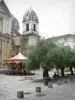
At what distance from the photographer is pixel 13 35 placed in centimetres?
5500

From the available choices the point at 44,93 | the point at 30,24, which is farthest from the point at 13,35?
the point at 44,93

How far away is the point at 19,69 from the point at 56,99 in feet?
77.4

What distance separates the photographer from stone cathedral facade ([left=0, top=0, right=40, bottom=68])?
1639 inches

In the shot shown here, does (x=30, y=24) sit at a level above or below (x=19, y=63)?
above

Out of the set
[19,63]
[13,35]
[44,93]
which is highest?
[13,35]

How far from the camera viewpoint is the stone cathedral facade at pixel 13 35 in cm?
4162

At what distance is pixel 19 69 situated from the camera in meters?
33.6

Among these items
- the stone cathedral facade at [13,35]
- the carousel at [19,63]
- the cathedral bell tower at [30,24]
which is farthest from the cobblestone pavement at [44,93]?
the cathedral bell tower at [30,24]

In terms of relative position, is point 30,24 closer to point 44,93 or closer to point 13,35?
point 13,35

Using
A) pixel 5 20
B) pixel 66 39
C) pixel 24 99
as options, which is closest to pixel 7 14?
pixel 5 20

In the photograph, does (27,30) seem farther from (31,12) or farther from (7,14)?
(7,14)

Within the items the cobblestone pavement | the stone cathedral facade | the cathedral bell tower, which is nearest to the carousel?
the stone cathedral facade

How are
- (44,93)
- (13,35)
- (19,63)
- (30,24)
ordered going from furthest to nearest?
(30,24), (13,35), (19,63), (44,93)

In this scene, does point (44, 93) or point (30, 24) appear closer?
point (44, 93)
